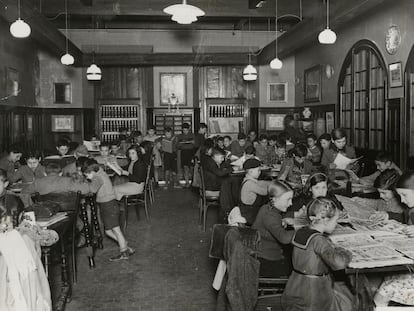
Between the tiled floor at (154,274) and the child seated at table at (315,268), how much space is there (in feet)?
4.90

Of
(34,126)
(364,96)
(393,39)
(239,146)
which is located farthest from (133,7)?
(393,39)

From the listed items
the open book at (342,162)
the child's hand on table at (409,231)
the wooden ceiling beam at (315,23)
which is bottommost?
the child's hand on table at (409,231)

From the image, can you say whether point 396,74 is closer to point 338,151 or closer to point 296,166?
point 338,151

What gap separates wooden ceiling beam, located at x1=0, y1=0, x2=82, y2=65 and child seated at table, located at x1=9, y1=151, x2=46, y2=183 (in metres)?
2.41

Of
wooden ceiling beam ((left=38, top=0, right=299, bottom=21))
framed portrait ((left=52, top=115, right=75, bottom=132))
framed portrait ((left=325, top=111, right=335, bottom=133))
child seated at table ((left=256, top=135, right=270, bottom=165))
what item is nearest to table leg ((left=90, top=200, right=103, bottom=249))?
child seated at table ((left=256, top=135, right=270, bottom=165))

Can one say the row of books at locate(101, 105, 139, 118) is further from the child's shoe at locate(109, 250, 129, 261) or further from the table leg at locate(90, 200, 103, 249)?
the child's shoe at locate(109, 250, 129, 261)

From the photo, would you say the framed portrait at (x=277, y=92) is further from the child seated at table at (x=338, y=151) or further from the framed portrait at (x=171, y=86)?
the child seated at table at (x=338, y=151)

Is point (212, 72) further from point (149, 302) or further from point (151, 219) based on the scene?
point (149, 302)

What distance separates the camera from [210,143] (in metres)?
9.95

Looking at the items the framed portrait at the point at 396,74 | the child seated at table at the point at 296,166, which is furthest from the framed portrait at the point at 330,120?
the child seated at table at the point at 296,166

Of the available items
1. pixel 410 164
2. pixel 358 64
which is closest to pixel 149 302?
pixel 410 164

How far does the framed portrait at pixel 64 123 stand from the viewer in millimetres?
15023

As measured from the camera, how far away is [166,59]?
14.5 metres

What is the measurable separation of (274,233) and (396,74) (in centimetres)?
547
